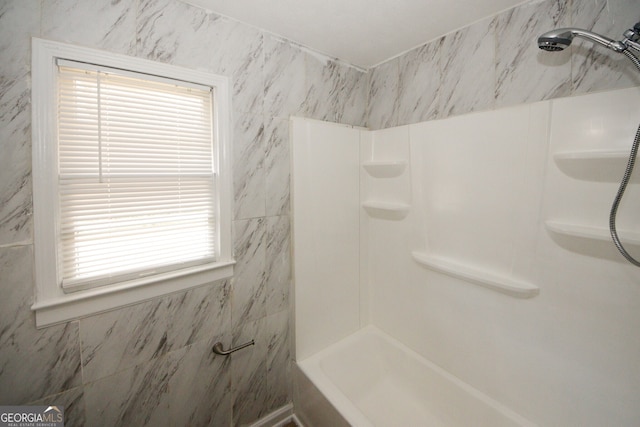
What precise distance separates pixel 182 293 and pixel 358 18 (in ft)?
5.84

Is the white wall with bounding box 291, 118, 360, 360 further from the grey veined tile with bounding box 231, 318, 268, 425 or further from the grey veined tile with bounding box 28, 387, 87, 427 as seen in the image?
the grey veined tile with bounding box 28, 387, 87, 427

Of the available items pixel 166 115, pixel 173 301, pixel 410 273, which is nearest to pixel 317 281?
pixel 410 273

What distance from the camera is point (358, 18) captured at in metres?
1.40

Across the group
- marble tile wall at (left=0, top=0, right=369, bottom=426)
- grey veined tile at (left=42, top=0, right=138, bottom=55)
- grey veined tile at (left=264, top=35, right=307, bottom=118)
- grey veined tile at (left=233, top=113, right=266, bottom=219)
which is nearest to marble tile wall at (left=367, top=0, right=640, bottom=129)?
marble tile wall at (left=0, top=0, right=369, bottom=426)

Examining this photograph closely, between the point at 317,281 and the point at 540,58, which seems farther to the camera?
the point at 317,281

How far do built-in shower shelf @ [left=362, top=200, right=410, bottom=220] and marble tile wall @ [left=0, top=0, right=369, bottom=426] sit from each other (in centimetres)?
67

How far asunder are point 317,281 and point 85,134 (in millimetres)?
1468

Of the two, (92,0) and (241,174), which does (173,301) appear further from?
(92,0)

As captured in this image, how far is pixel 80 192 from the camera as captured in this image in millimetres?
1063

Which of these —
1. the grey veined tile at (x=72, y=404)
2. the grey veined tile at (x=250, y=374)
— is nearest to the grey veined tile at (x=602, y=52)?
the grey veined tile at (x=250, y=374)

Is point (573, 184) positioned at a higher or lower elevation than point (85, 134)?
A: lower

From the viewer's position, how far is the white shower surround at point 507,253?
103 cm

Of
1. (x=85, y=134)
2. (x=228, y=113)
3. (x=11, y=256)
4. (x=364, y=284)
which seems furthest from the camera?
(x=364, y=284)

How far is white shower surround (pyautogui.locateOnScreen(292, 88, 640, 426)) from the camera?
3.38ft
